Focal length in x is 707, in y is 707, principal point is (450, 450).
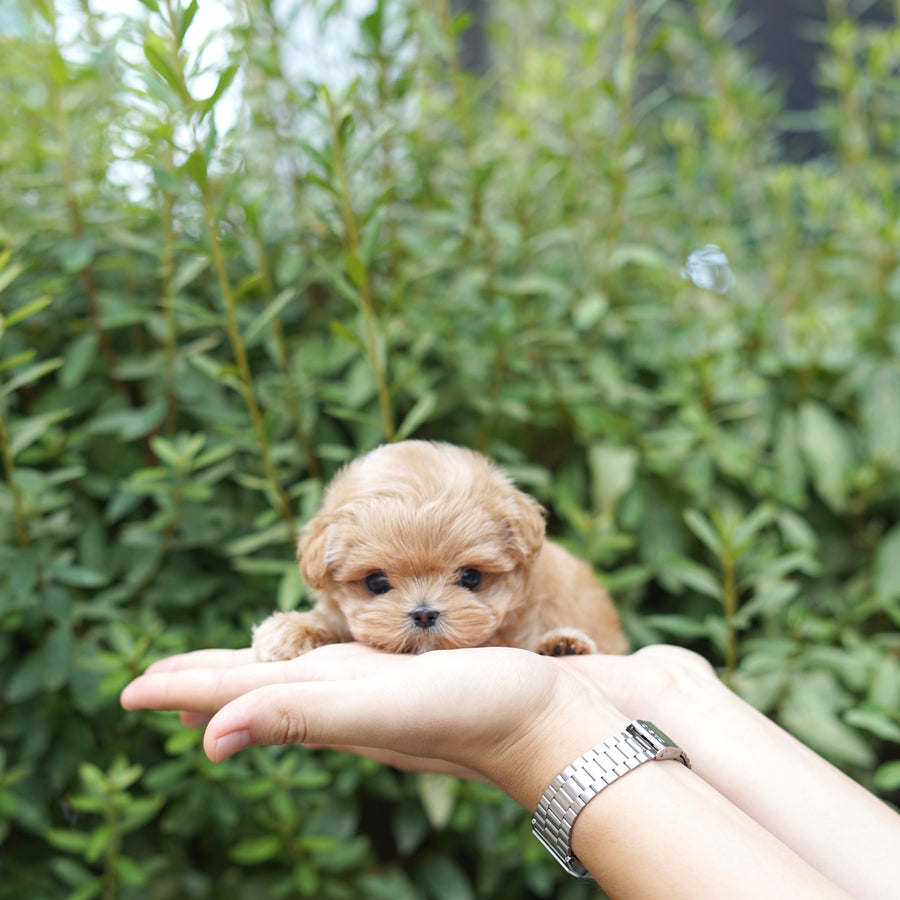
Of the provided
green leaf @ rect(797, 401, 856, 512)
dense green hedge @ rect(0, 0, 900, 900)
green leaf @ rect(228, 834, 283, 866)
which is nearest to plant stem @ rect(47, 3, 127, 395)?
dense green hedge @ rect(0, 0, 900, 900)

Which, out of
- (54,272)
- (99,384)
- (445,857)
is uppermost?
(54,272)

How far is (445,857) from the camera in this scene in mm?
2971

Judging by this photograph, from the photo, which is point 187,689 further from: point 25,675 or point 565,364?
point 565,364

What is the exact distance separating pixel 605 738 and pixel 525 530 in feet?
1.72

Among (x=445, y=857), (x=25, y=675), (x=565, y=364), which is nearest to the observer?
(x=25, y=675)

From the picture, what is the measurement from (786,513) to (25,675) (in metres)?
3.04

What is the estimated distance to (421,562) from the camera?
170 centimetres

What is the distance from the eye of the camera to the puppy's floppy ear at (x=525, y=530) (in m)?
1.81

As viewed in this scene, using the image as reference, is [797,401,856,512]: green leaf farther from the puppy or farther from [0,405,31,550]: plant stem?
[0,405,31,550]: plant stem

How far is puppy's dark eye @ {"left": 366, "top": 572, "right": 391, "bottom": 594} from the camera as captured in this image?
1.76 m

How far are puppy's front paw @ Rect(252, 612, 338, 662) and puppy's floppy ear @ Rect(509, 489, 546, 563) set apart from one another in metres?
0.60

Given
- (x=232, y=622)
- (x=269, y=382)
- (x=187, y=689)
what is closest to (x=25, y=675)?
(x=232, y=622)

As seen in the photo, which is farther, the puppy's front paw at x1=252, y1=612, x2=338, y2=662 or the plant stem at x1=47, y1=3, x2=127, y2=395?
the plant stem at x1=47, y1=3, x2=127, y2=395

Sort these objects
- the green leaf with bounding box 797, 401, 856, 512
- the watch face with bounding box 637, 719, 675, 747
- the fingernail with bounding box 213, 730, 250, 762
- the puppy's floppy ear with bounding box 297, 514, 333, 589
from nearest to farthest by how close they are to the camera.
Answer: the fingernail with bounding box 213, 730, 250, 762
the watch face with bounding box 637, 719, 675, 747
the puppy's floppy ear with bounding box 297, 514, 333, 589
the green leaf with bounding box 797, 401, 856, 512
